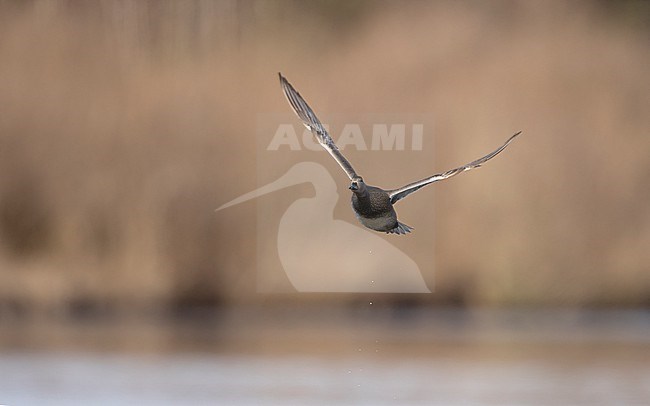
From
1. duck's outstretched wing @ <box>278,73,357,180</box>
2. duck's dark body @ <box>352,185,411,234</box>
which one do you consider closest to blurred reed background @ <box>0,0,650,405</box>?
duck's dark body @ <box>352,185,411,234</box>

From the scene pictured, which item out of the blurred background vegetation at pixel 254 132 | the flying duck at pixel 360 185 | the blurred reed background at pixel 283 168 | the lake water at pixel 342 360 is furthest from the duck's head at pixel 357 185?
the blurred background vegetation at pixel 254 132

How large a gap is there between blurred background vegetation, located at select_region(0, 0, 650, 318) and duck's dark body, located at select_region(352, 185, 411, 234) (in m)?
2.59

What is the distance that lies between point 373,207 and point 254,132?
281 cm

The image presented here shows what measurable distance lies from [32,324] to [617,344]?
10.1 feet

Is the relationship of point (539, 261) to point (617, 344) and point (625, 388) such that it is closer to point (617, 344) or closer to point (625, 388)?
point (617, 344)

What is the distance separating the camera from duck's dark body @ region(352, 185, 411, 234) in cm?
283

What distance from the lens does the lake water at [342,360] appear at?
382 centimetres

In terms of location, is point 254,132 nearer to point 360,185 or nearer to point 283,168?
point 283,168

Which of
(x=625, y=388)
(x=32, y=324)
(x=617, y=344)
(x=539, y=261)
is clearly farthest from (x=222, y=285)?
(x=625, y=388)

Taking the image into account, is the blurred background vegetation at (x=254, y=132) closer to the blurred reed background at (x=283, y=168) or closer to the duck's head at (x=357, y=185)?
the blurred reed background at (x=283, y=168)

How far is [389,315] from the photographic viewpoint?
18.5 ft

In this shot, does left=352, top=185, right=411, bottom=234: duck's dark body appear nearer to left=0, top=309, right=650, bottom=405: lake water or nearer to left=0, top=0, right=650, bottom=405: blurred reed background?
left=0, top=309, right=650, bottom=405: lake water

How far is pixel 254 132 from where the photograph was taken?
5609mm

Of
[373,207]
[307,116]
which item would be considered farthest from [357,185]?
[307,116]
